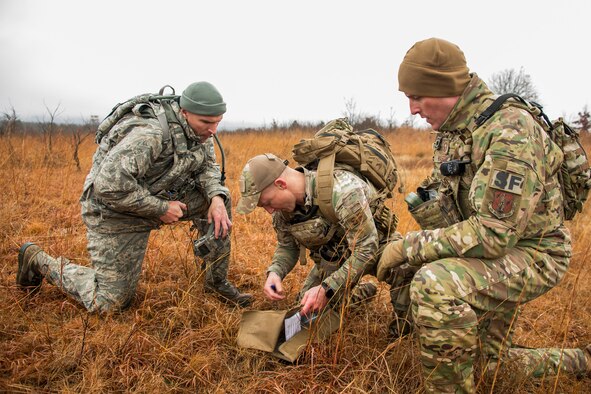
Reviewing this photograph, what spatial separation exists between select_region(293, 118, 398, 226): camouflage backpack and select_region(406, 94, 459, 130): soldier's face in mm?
525

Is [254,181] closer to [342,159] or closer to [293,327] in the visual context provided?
[342,159]

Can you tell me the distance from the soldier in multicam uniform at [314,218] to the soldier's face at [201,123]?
0.74 m

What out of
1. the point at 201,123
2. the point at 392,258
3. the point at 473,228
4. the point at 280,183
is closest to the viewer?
the point at 473,228

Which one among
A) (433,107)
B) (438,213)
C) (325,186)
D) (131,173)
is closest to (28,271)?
(131,173)

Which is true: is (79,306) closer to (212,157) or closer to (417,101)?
(212,157)

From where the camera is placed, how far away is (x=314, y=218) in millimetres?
2730

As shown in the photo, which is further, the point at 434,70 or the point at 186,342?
the point at 186,342

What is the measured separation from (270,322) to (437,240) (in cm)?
121

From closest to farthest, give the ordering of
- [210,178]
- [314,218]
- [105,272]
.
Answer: [314,218]
[105,272]
[210,178]

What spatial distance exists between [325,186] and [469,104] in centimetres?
90

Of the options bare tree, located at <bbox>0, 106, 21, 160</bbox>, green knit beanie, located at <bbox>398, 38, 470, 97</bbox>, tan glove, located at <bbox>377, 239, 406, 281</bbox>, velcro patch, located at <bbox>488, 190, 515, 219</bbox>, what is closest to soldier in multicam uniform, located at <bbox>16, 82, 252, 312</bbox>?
tan glove, located at <bbox>377, 239, 406, 281</bbox>

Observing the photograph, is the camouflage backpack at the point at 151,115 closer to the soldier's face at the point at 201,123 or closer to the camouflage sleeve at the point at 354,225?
the soldier's face at the point at 201,123

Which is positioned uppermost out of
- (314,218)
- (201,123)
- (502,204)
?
(201,123)

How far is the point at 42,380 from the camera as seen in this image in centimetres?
231
